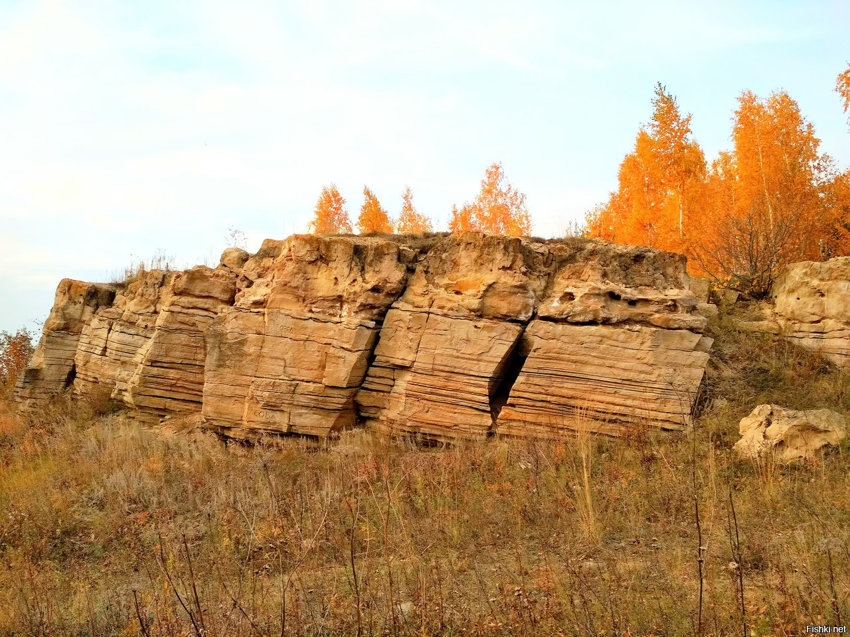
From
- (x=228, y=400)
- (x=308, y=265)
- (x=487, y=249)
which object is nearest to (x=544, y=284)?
(x=487, y=249)

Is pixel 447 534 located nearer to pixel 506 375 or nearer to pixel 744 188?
pixel 506 375

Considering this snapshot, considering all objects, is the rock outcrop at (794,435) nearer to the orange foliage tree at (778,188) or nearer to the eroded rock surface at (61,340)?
the orange foliage tree at (778,188)

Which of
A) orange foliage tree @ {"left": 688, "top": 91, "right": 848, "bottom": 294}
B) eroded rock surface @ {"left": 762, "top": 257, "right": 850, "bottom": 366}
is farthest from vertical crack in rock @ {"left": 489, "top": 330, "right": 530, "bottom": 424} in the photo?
orange foliage tree @ {"left": 688, "top": 91, "right": 848, "bottom": 294}

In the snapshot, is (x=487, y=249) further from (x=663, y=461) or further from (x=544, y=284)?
(x=663, y=461)

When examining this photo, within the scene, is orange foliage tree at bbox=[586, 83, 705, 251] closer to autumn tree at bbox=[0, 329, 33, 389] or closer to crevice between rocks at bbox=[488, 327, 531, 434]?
crevice between rocks at bbox=[488, 327, 531, 434]

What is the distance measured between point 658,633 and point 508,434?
505cm

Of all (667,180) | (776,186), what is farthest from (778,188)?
(667,180)

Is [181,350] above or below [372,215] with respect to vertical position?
below

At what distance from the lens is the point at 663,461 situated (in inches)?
288

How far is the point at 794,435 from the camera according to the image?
722 cm

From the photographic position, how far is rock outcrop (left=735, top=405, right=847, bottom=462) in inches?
279

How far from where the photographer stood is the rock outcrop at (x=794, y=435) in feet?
23.3

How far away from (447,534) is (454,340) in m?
3.75

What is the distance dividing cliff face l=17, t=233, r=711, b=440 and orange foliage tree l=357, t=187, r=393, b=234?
19.2 metres
